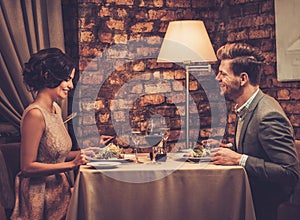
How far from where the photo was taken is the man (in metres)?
2.84

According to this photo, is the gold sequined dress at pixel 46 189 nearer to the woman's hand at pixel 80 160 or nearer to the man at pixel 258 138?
the woman's hand at pixel 80 160

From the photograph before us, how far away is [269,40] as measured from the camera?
170 inches

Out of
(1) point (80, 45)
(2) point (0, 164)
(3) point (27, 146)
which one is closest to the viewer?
(3) point (27, 146)

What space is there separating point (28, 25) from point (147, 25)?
92cm

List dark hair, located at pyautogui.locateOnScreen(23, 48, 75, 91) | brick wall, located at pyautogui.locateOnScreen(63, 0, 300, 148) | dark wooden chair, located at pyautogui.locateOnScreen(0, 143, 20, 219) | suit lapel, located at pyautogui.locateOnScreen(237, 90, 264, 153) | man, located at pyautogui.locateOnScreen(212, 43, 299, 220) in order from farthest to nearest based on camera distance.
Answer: brick wall, located at pyautogui.locateOnScreen(63, 0, 300, 148)
dark wooden chair, located at pyautogui.locateOnScreen(0, 143, 20, 219)
dark hair, located at pyautogui.locateOnScreen(23, 48, 75, 91)
suit lapel, located at pyautogui.locateOnScreen(237, 90, 264, 153)
man, located at pyautogui.locateOnScreen(212, 43, 299, 220)

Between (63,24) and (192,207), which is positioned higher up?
(63,24)

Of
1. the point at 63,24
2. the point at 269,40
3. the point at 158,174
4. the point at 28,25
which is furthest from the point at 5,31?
the point at 269,40

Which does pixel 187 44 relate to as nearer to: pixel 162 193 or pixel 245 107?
pixel 245 107

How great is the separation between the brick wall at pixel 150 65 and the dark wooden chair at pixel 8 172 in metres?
0.77

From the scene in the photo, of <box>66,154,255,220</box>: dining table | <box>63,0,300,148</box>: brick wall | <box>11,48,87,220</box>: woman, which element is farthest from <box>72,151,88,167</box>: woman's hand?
<box>63,0,300,148</box>: brick wall

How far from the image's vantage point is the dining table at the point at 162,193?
9.34 feet

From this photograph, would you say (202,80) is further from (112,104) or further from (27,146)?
(27,146)

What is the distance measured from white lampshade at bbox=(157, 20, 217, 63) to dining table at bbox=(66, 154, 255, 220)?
1.21 m

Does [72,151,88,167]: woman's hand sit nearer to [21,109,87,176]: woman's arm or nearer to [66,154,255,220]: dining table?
[21,109,87,176]: woman's arm
